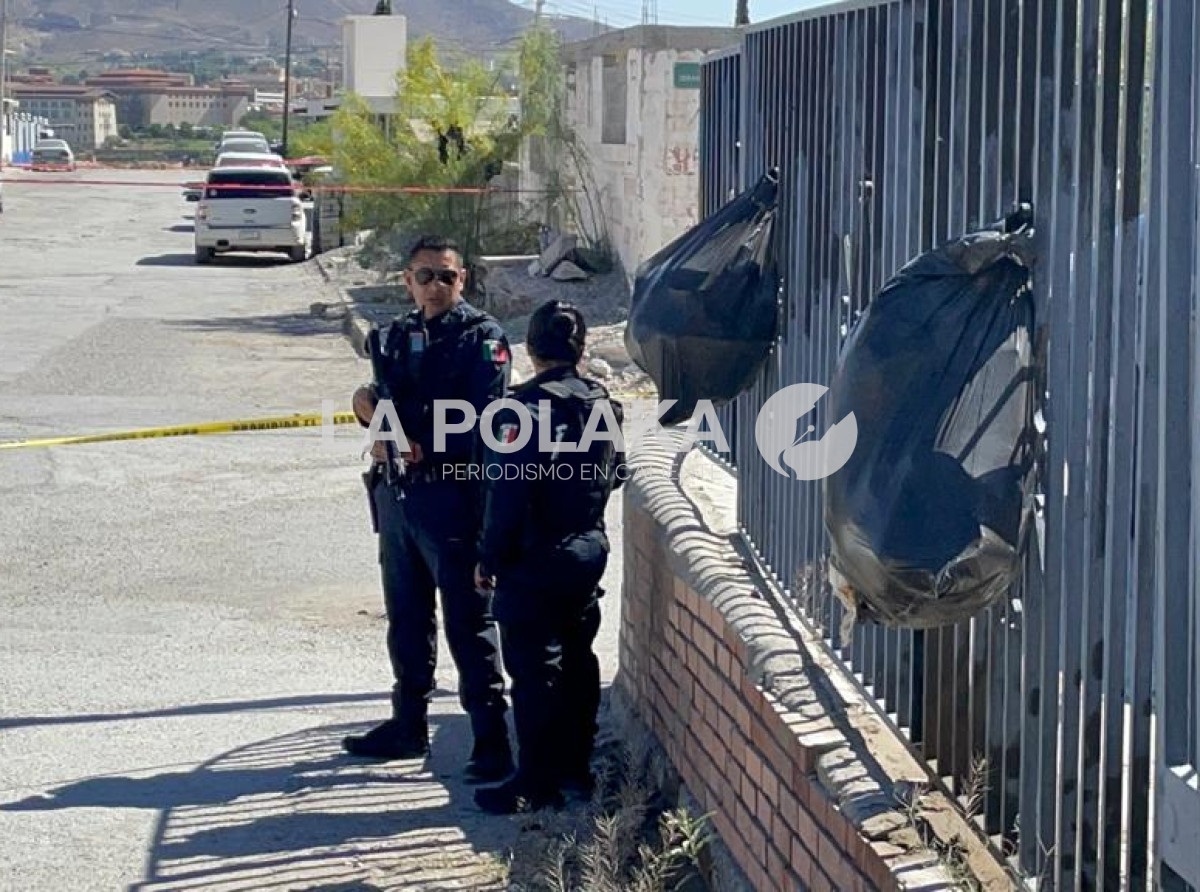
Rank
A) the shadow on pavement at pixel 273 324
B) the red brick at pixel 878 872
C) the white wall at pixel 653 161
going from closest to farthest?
the red brick at pixel 878 872, the white wall at pixel 653 161, the shadow on pavement at pixel 273 324

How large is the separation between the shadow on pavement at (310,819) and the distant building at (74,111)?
121 meters

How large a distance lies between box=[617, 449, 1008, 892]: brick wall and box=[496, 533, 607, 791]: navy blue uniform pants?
232 mm

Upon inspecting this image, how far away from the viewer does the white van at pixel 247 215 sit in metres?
34.2

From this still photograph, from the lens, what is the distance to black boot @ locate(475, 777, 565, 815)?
630 centimetres

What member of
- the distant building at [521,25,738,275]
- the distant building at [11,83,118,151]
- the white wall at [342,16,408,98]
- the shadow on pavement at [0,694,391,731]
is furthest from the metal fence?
the distant building at [11,83,118,151]

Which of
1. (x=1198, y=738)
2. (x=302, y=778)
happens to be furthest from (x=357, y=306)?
(x=1198, y=738)

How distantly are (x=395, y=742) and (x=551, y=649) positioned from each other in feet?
3.07

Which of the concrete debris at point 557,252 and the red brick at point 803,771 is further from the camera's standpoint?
the concrete debris at point 557,252

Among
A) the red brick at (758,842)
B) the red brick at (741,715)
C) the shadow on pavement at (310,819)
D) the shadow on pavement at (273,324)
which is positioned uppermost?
the shadow on pavement at (273,324)

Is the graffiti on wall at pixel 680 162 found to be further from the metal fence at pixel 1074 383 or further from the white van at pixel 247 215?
the white van at pixel 247 215

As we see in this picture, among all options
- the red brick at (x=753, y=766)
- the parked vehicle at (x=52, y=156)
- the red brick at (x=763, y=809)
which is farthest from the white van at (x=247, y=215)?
the parked vehicle at (x=52, y=156)

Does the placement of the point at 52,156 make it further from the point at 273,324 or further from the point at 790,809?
the point at 790,809

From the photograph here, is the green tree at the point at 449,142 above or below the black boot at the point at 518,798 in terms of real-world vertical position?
above

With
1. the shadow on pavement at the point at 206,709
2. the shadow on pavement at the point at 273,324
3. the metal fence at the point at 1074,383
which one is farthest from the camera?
the shadow on pavement at the point at 273,324
